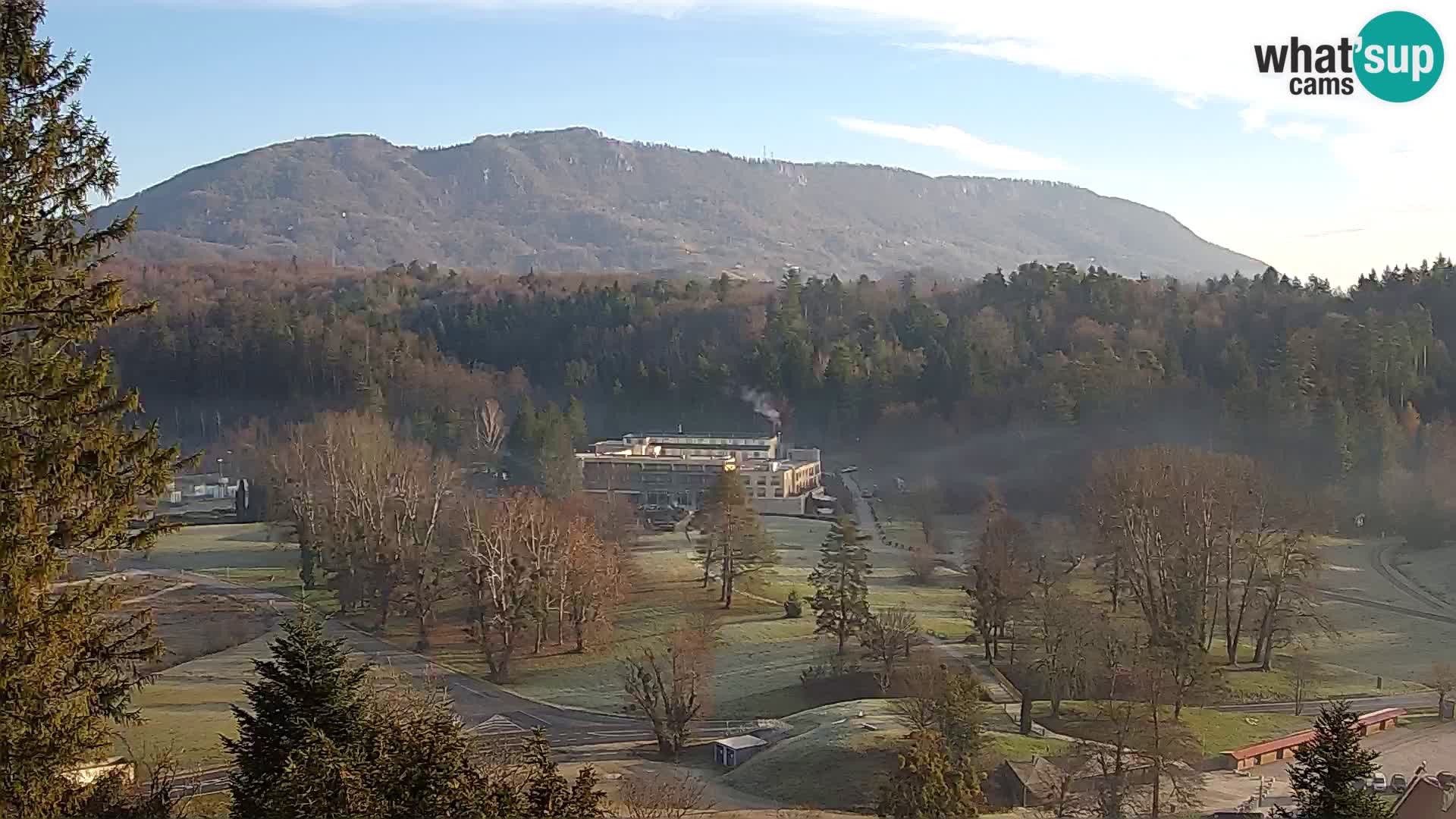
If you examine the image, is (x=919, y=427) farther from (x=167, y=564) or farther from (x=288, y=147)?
(x=288, y=147)

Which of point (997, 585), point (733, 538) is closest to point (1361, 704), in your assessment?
point (997, 585)

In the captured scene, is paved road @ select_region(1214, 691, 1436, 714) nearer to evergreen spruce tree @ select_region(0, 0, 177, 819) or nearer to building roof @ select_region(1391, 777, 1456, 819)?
building roof @ select_region(1391, 777, 1456, 819)

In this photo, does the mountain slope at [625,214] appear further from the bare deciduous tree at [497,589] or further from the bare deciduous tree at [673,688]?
the bare deciduous tree at [673,688]

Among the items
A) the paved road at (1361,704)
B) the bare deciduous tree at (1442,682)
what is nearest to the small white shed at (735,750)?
the paved road at (1361,704)

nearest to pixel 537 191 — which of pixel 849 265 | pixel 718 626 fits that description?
pixel 849 265

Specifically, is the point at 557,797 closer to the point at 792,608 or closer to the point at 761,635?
the point at 761,635
